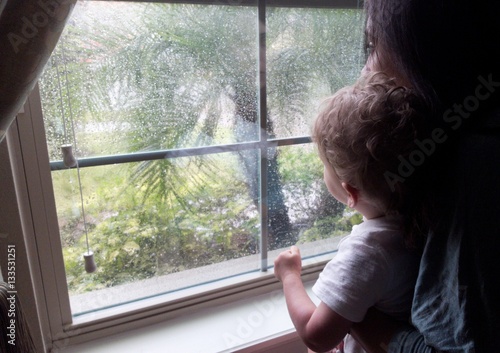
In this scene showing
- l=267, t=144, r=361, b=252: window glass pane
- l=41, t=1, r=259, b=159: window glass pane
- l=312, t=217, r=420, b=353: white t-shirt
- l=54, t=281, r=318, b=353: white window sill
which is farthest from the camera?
l=267, t=144, r=361, b=252: window glass pane

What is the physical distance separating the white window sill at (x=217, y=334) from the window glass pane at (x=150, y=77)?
1.37 feet

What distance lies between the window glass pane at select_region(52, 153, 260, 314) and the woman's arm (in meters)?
0.41

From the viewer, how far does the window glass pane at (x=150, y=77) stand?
0.75m

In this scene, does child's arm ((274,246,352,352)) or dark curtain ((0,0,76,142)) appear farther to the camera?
child's arm ((274,246,352,352))

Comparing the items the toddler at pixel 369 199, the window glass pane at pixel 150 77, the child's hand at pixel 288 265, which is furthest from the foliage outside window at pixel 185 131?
the toddler at pixel 369 199

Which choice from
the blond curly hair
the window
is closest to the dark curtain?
the window

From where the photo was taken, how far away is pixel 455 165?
52cm

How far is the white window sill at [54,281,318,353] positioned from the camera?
85cm

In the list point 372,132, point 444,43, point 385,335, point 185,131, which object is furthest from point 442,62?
point 185,131

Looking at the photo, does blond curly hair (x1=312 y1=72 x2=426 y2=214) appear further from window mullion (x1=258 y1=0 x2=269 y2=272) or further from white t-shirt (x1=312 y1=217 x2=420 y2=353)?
window mullion (x1=258 y1=0 x2=269 y2=272)

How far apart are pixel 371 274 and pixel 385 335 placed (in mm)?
104

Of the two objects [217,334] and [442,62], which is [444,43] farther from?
[217,334]

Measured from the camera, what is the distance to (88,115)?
779mm

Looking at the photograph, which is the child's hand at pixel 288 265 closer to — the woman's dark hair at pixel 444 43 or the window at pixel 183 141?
the window at pixel 183 141
